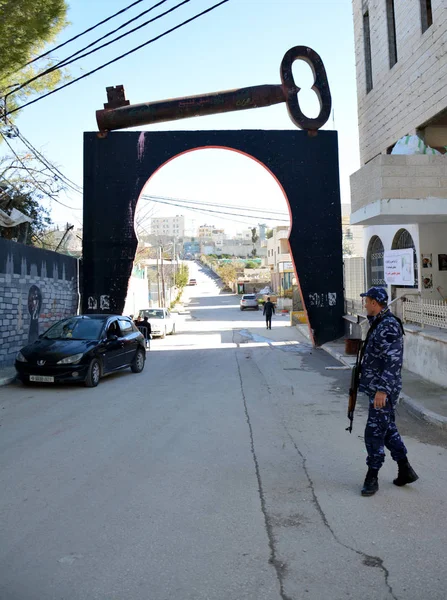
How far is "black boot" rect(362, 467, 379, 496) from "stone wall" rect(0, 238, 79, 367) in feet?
34.3

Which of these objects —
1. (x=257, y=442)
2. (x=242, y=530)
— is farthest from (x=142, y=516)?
(x=257, y=442)

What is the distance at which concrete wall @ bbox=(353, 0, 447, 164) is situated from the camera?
13086 mm

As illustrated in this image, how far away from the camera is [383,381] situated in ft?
14.9

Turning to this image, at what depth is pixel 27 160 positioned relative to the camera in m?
22.1

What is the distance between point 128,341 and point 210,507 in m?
8.58

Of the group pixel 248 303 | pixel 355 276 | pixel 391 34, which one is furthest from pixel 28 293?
pixel 248 303

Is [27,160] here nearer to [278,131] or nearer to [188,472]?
[278,131]

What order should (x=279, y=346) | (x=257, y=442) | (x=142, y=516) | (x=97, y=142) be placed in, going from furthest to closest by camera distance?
(x=279, y=346) → (x=97, y=142) → (x=257, y=442) → (x=142, y=516)

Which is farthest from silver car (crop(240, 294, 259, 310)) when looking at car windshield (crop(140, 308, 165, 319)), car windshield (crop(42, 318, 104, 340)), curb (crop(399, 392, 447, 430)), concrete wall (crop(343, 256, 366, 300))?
curb (crop(399, 392, 447, 430))

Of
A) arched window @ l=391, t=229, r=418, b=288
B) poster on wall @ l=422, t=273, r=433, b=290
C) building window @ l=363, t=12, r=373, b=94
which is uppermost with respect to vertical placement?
building window @ l=363, t=12, r=373, b=94

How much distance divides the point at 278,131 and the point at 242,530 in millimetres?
16883

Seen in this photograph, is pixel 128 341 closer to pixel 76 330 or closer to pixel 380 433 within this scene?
pixel 76 330

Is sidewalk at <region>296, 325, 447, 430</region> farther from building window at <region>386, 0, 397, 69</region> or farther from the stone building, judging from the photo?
building window at <region>386, 0, 397, 69</region>

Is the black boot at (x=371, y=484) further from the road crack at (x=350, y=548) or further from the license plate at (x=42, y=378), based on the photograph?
the license plate at (x=42, y=378)
